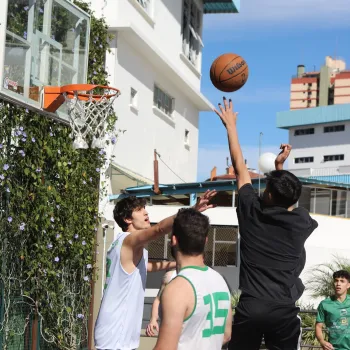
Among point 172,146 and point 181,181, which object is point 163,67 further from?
point 181,181

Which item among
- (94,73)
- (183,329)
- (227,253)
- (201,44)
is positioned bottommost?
(227,253)

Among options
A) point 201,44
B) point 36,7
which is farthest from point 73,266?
point 201,44

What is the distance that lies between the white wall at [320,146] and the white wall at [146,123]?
61.2 metres

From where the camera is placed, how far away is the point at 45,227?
12734 mm

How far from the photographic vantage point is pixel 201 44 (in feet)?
80.2

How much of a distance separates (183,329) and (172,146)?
17828mm

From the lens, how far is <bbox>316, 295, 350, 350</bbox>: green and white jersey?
8.84 m

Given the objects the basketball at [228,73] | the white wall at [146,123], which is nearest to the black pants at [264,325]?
the basketball at [228,73]

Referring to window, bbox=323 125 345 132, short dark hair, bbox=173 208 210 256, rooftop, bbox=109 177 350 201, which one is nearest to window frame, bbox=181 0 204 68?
rooftop, bbox=109 177 350 201

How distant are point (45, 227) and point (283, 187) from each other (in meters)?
7.93

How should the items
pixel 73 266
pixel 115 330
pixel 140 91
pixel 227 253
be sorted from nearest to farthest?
pixel 115 330
pixel 73 266
pixel 140 91
pixel 227 253

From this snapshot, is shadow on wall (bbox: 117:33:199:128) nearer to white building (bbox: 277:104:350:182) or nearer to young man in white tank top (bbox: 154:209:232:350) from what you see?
young man in white tank top (bbox: 154:209:232:350)

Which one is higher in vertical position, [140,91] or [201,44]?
[201,44]

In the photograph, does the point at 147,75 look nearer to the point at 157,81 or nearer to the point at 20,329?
the point at 157,81
